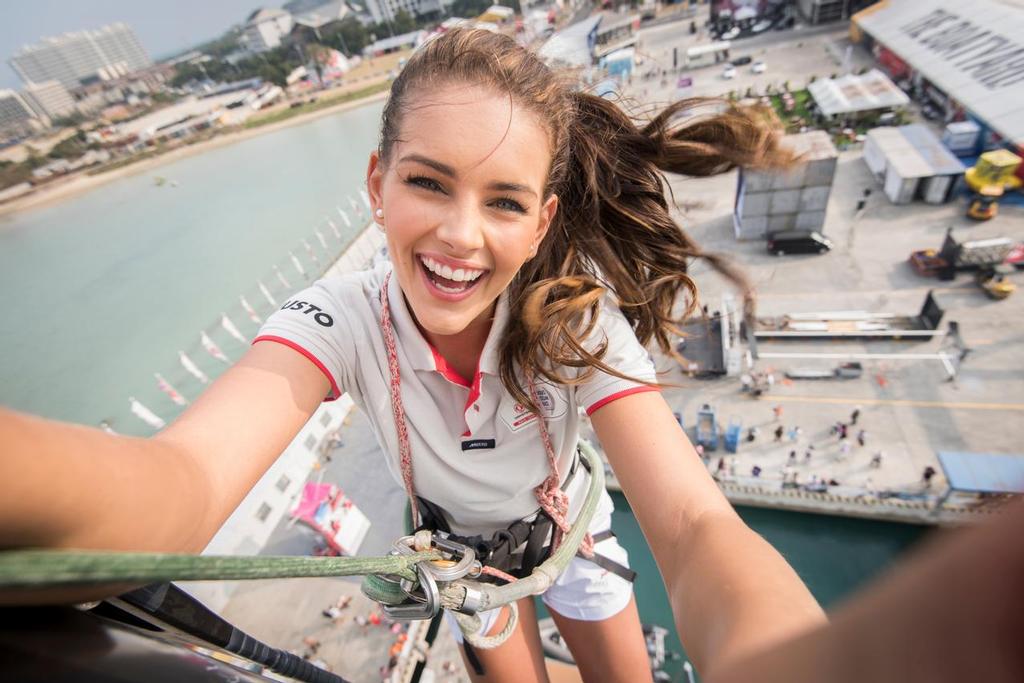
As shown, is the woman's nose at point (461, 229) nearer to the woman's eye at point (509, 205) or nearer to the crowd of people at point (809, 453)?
the woman's eye at point (509, 205)

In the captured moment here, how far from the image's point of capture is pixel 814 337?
10.9 meters

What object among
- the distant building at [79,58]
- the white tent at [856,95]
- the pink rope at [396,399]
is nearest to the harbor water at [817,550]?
the pink rope at [396,399]

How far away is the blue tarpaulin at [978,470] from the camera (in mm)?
7125

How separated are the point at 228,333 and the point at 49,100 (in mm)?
84659

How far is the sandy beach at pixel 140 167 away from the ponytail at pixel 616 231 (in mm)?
46583

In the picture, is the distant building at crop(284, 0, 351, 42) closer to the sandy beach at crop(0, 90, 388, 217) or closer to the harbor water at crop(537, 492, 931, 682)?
the sandy beach at crop(0, 90, 388, 217)

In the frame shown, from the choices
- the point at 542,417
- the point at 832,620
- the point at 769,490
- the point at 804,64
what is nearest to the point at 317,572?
the point at 832,620

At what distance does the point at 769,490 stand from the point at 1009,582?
957cm

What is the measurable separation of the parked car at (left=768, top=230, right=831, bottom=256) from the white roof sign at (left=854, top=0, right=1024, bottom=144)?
18.5 feet

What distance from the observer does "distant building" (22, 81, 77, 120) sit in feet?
220

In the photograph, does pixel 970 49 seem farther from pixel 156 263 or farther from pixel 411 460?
pixel 156 263

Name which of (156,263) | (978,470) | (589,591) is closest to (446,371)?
(589,591)

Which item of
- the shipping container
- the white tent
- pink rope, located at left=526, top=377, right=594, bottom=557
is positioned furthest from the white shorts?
the white tent

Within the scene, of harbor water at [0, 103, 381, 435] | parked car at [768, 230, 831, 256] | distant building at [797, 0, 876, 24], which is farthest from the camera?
distant building at [797, 0, 876, 24]
